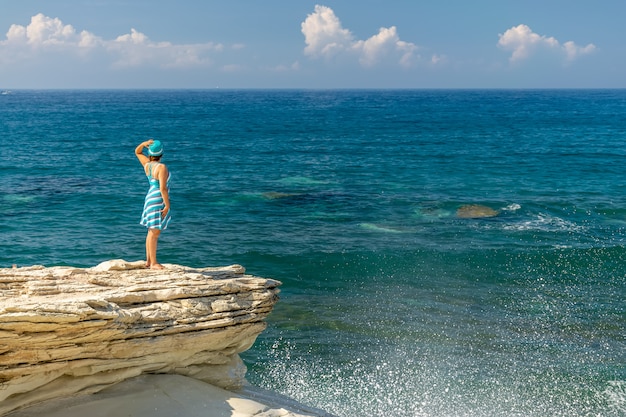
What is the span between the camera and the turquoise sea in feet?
66.6

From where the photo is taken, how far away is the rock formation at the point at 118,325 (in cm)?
1173

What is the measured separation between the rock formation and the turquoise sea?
5.26 meters

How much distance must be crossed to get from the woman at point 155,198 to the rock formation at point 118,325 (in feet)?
1.80

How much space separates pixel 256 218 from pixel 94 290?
2645 centimetres

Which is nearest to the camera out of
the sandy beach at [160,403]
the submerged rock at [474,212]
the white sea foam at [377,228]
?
the sandy beach at [160,403]

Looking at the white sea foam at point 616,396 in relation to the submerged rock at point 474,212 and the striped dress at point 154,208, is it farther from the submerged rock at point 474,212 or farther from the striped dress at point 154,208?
the submerged rock at point 474,212

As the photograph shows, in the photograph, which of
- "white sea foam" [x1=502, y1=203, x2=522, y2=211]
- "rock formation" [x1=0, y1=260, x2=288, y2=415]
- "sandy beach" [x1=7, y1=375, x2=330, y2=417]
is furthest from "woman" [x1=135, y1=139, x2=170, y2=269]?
"white sea foam" [x1=502, y1=203, x2=522, y2=211]

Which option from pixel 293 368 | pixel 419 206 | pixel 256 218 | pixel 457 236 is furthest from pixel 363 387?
pixel 419 206

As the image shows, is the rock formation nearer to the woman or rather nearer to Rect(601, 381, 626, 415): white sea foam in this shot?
the woman

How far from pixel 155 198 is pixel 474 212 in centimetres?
2917

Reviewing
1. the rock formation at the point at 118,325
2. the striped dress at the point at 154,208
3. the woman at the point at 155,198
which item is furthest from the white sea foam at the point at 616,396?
the striped dress at the point at 154,208

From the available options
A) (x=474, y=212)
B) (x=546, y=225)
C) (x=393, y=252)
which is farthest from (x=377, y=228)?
(x=546, y=225)

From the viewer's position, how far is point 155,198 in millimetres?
15570

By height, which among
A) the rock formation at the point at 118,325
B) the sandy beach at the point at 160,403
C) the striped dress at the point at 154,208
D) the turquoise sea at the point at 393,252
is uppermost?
the striped dress at the point at 154,208
